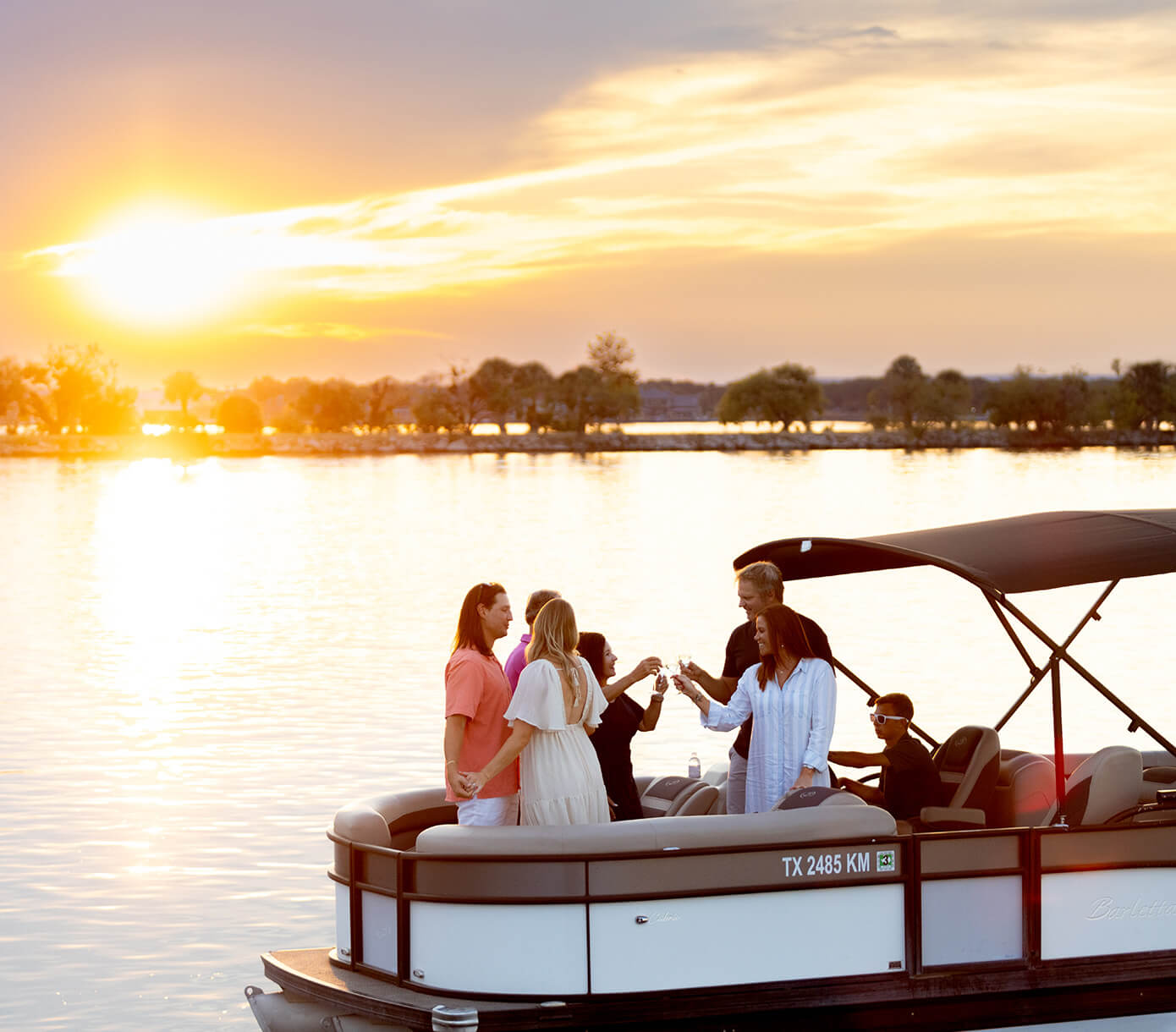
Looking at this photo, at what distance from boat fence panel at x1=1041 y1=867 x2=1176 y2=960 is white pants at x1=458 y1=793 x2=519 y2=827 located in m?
2.54

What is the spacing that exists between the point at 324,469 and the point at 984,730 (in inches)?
5435

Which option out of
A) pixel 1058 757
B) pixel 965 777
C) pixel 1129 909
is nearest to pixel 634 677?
pixel 965 777

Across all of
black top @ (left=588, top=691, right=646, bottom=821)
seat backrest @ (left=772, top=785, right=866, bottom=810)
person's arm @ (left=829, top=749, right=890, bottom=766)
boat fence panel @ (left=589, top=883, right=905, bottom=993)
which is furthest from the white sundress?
person's arm @ (left=829, top=749, right=890, bottom=766)

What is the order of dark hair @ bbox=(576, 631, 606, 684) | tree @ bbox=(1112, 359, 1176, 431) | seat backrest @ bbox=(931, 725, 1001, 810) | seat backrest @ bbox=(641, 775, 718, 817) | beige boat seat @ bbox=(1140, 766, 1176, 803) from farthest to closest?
tree @ bbox=(1112, 359, 1176, 431), beige boat seat @ bbox=(1140, 766, 1176, 803), seat backrest @ bbox=(641, 775, 718, 817), seat backrest @ bbox=(931, 725, 1001, 810), dark hair @ bbox=(576, 631, 606, 684)

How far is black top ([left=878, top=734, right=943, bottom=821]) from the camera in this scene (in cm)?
866

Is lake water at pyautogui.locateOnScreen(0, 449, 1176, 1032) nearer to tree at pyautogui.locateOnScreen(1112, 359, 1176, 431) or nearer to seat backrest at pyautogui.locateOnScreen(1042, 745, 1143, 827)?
seat backrest at pyautogui.locateOnScreen(1042, 745, 1143, 827)

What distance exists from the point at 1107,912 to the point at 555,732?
114 inches

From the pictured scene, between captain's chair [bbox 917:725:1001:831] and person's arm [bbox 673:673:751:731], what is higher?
person's arm [bbox 673:673:751:731]

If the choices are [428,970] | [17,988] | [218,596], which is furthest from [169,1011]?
[218,596]

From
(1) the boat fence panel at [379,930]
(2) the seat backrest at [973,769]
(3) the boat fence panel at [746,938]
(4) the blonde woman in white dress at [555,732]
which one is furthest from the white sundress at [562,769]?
(2) the seat backrest at [973,769]

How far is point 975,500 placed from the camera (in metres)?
78.1

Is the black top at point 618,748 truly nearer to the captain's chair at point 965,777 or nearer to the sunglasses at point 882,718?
the sunglasses at point 882,718

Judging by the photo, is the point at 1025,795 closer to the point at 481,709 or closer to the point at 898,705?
the point at 898,705

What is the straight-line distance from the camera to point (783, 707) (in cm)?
832
